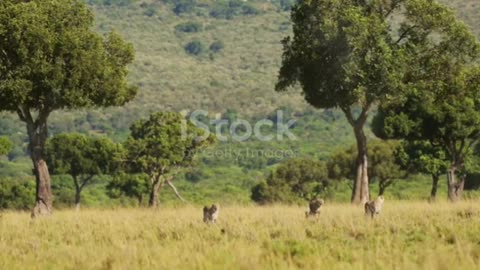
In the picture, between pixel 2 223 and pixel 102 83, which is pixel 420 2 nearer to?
pixel 102 83

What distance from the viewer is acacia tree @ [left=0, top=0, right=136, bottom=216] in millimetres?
31156

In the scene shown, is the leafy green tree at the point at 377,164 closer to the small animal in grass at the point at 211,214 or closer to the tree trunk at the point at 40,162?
the tree trunk at the point at 40,162

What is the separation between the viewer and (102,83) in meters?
33.8

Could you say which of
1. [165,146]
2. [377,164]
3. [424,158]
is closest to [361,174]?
[165,146]

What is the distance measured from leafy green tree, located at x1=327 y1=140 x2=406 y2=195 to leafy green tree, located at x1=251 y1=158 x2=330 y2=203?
4.75 m

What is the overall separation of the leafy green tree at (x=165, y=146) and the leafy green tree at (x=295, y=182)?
42.3 metres

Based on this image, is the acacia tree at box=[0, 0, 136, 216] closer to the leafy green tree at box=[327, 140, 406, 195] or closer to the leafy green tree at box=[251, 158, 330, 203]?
the leafy green tree at box=[327, 140, 406, 195]

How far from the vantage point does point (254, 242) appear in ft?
58.2

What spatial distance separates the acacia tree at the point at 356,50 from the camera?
118 ft

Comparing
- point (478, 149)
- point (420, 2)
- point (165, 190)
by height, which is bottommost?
point (165, 190)

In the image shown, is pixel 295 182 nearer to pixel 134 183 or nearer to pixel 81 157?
pixel 134 183

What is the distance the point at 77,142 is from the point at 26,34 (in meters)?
57.7

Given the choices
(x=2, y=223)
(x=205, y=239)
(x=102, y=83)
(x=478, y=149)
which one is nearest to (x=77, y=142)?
(x=478, y=149)

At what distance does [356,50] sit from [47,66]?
47.5 feet
